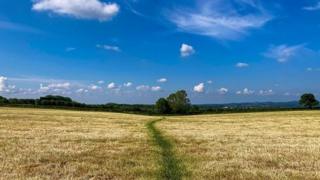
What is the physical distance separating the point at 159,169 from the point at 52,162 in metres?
4.02

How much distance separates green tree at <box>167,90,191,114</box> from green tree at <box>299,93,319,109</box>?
1594 inches

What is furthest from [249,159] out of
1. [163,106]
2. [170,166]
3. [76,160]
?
[163,106]

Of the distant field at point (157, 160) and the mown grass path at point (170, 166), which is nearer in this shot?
the mown grass path at point (170, 166)

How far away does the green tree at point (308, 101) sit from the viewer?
149500 millimetres

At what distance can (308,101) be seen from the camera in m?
150

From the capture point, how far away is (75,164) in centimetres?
1492

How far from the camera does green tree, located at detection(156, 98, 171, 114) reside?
151 metres

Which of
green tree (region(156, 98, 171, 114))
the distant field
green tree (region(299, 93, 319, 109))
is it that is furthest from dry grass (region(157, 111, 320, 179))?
green tree (region(299, 93, 319, 109))

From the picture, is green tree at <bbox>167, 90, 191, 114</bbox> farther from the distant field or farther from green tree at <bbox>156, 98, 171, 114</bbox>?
the distant field

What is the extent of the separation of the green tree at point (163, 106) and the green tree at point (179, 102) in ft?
8.55

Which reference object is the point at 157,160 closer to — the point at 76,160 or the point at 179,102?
the point at 76,160

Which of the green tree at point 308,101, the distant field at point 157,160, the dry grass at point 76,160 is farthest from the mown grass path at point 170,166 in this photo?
the green tree at point 308,101

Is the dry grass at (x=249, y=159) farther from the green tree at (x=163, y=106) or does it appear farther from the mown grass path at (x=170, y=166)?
the green tree at (x=163, y=106)

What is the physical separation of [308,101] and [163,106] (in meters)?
50.3
